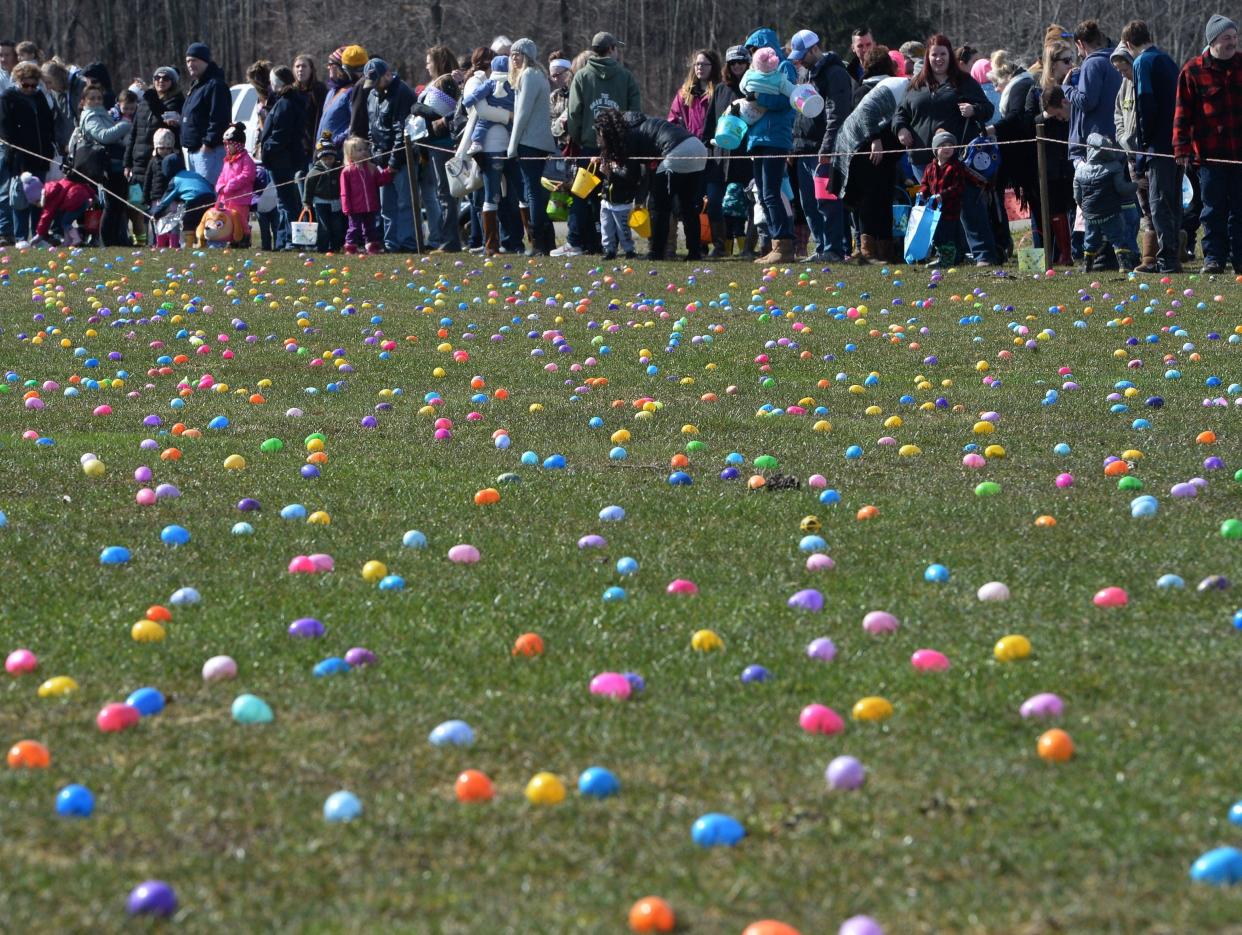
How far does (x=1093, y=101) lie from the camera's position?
15.8 m

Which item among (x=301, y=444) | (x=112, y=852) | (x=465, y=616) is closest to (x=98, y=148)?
(x=301, y=444)

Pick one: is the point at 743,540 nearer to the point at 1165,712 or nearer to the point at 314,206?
the point at 1165,712

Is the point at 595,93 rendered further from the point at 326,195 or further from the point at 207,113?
the point at 207,113

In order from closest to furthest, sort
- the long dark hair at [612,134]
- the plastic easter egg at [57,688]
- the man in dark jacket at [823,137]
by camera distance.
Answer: the plastic easter egg at [57,688] < the man in dark jacket at [823,137] < the long dark hair at [612,134]

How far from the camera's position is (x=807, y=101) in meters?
17.3

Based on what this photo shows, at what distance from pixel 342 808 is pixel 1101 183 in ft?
42.6

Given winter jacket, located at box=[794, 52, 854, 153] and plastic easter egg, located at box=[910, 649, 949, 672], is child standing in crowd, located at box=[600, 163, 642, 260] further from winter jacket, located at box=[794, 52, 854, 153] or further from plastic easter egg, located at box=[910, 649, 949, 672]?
plastic easter egg, located at box=[910, 649, 949, 672]

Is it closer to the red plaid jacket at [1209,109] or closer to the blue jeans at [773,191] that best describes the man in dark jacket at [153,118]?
the blue jeans at [773,191]

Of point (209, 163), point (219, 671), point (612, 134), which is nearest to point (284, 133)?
point (209, 163)

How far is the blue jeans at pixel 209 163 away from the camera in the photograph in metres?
22.1

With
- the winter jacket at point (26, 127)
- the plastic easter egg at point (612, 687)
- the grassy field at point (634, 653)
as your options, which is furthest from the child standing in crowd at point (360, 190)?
the plastic easter egg at point (612, 687)

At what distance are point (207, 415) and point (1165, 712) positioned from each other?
6.89m

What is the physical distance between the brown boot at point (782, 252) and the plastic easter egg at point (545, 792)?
14.3 m

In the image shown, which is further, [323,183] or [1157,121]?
[323,183]
